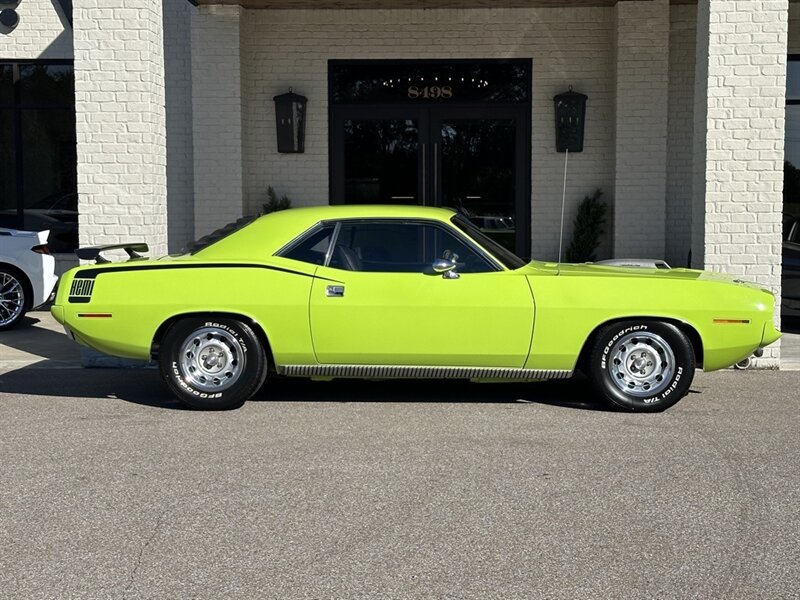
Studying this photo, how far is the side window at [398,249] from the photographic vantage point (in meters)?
8.07

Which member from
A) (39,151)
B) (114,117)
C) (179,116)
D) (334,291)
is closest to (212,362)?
(334,291)

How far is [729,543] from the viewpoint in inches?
194

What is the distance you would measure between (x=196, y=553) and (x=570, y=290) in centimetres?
394

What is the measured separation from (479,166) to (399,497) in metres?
10.4

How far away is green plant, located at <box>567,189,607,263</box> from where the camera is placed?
49.6 ft

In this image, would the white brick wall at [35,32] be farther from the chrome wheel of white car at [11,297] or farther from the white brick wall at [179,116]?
the chrome wheel of white car at [11,297]

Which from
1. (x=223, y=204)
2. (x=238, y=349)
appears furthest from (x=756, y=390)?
(x=223, y=204)

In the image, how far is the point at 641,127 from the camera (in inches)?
583

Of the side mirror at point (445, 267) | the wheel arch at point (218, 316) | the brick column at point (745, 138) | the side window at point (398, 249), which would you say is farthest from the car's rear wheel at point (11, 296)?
the brick column at point (745, 138)

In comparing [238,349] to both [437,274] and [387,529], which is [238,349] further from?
[387,529]

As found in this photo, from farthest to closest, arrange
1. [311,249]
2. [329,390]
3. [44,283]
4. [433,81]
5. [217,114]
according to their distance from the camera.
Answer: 1. [433,81]
2. [217,114]
3. [44,283]
4. [329,390]
5. [311,249]

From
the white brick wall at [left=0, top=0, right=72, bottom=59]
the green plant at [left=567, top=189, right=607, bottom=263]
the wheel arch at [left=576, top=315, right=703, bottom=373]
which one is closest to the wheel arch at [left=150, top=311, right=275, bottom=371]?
the wheel arch at [left=576, top=315, right=703, bottom=373]

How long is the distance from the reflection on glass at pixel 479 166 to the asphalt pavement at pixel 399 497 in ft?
23.6

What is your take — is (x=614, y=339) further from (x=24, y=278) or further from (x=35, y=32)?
(x=35, y=32)
